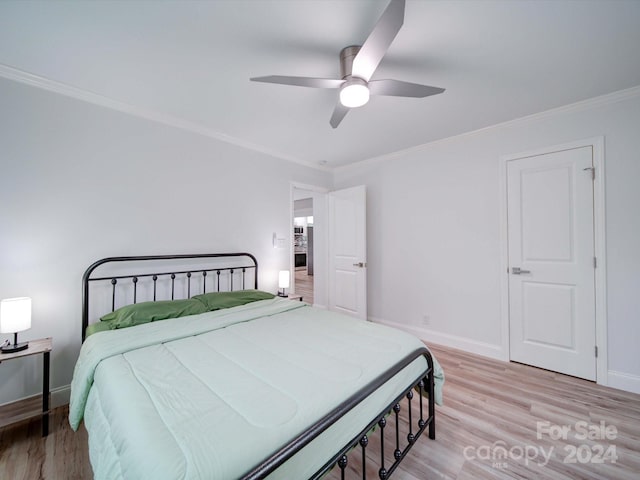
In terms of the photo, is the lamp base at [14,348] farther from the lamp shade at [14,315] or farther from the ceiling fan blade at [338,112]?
the ceiling fan blade at [338,112]

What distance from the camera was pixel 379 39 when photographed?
1.34m

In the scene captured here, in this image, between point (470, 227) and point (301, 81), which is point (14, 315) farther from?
point (470, 227)

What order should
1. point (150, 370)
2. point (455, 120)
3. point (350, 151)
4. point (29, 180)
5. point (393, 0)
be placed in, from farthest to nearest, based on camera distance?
point (350, 151), point (455, 120), point (29, 180), point (150, 370), point (393, 0)

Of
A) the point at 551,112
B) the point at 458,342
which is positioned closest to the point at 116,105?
the point at 551,112

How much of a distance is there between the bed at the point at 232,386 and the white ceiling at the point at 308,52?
1553mm

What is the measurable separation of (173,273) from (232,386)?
189cm

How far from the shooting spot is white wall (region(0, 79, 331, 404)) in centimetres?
198

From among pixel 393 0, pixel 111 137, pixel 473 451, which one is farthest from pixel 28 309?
pixel 473 451

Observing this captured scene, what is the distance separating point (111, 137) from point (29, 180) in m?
0.69

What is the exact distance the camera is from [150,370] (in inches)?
54.5

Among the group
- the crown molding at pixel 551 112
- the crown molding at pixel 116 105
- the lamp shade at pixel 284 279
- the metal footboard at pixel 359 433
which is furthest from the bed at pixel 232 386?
the crown molding at pixel 551 112

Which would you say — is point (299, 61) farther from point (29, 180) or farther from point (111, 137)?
point (29, 180)

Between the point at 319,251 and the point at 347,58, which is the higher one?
the point at 347,58

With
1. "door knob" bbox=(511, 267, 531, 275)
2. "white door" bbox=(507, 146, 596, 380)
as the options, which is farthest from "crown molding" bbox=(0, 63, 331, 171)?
"door knob" bbox=(511, 267, 531, 275)
